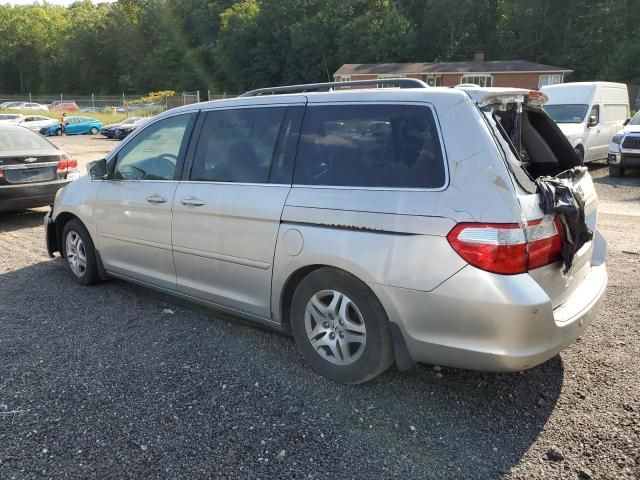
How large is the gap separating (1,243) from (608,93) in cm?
1510

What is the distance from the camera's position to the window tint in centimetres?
302

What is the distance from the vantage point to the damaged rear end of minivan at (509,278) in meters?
2.74

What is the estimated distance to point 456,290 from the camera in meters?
2.81

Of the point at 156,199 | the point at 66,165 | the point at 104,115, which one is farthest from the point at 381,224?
the point at 104,115

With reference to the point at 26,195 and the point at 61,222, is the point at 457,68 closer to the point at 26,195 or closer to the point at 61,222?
the point at 26,195

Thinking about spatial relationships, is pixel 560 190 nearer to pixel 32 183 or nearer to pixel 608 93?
pixel 32 183

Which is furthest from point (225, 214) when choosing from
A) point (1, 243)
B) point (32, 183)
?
point (32, 183)

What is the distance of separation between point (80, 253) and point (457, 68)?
52.0 meters

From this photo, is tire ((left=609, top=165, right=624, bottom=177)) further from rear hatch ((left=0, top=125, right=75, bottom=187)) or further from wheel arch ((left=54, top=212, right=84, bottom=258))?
wheel arch ((left=54, top=212, right=84, bottom=258))

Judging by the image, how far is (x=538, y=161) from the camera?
13.2 ft

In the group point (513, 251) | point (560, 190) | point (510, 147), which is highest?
point (510, 147)

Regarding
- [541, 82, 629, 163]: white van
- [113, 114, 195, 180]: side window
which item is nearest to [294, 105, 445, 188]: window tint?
[113, 114, 195, 180]: side window

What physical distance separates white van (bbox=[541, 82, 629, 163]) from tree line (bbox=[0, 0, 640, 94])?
4227cm

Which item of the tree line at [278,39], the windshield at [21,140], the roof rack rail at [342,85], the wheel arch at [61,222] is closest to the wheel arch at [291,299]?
the roof rack rail at [342,85]
